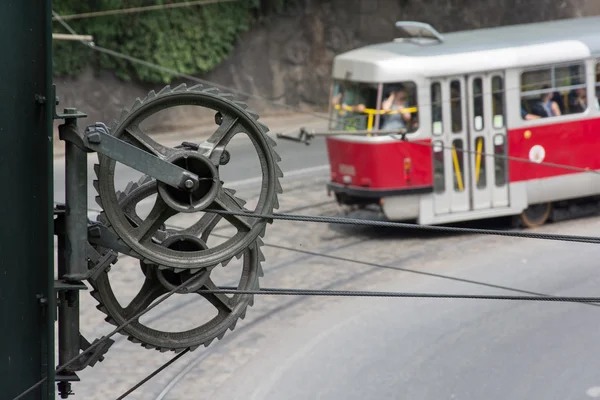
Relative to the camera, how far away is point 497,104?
1891 centimetres

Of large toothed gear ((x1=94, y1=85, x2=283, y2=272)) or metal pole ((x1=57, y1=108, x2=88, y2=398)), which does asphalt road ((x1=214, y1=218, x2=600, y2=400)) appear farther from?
metal pole ((x1=57, y1=108, x2=88, y2=398))

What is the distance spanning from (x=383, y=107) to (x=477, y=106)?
4.96 ft

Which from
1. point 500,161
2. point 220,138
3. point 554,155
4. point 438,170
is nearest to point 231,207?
point 220,138

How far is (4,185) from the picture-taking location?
5.51 meters

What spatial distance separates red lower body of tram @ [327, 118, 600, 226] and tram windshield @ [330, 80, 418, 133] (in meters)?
0.27

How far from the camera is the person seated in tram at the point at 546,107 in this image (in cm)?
1919

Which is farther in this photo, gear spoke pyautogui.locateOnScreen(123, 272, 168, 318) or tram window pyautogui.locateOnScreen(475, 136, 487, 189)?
tram window pyautogui.locateOnScreen(475, 136, 487, 189)

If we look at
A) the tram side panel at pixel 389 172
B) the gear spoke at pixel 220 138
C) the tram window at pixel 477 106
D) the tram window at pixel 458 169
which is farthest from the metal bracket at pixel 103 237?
the tram window at pixel 477 106

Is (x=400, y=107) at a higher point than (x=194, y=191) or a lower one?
lower

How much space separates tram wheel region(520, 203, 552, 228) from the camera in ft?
64.8

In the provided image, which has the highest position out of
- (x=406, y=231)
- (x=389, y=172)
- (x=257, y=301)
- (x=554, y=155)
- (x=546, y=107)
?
(x=546, y=107)

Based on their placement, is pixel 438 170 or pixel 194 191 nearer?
pixel 194 191

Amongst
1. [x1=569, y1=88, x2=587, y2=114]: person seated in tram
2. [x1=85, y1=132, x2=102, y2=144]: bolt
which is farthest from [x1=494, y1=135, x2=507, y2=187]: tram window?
[x1=85, y1=132, x2=102, y2=144]: bolt

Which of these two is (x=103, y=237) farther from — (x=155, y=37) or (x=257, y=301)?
(x=155, y=37)
